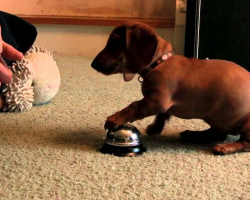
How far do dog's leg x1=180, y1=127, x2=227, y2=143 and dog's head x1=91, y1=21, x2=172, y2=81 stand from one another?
0.74 ft

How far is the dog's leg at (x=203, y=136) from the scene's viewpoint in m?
1.02

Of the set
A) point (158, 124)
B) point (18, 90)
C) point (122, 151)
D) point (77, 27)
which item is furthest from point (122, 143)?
point (77, 27)

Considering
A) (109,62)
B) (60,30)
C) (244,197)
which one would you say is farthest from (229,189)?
(60,30)

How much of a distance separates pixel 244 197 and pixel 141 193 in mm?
192

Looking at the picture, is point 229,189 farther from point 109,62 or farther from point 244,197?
point 109,62

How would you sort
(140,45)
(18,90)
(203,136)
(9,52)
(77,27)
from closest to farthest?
(9,52)
(140,45)
(203,136)
(18,90)
(77,27)

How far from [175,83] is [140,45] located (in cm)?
12

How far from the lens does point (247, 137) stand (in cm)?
94

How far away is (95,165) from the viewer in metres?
0.85

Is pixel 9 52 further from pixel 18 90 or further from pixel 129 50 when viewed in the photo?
pixel 18 90

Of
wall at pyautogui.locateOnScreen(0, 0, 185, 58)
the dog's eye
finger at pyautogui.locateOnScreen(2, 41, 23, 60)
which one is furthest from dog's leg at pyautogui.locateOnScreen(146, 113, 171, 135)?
wall at pyautogui.locateOnScreen(0, 0, 185, 58)

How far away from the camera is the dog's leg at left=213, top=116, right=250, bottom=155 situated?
93 centimetres

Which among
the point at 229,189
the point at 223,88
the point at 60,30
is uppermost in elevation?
the point at 223,88

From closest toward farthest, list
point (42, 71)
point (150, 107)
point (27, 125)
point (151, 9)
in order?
point (150, 107)
point (27, 125)
point (42, 71)
point (151, 9)
